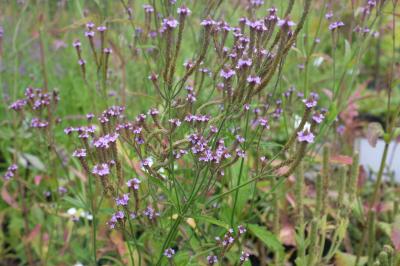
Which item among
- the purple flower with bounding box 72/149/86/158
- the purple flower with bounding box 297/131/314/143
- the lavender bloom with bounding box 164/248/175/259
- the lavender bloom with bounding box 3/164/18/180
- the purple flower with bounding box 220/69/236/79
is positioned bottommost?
the lavender bloom with bounding box 3/164/18/180

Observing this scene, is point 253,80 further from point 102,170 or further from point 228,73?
point 102,170

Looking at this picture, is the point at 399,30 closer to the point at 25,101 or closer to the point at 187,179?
the point at 187,179

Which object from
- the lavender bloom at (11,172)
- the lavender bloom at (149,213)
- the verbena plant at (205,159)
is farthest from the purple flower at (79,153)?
the lavender bloom at (11,172)

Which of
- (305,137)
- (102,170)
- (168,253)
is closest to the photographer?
(305,137)

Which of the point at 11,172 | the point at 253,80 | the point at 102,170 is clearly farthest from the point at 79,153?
the point at 11,172

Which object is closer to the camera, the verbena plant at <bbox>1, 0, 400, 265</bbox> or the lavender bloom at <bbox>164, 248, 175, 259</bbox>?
the verbena plant at <bbox>1, 0, 400, 265</bbox>

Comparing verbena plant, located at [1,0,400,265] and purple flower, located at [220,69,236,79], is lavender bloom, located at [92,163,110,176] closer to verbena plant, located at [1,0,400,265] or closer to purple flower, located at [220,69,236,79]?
verbena plant, located at [1,0,400,265]

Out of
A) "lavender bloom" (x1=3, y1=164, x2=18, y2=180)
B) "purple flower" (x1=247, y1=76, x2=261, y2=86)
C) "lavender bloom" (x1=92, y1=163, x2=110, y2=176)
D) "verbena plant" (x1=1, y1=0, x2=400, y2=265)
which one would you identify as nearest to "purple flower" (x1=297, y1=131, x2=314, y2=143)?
"verbena plant" (x1=1, y1=0, x2=400, y2=265)

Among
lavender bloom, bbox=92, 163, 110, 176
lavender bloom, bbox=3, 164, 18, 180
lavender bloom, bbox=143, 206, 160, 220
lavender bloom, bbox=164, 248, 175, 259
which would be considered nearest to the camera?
lavender bloom, bbox=92, 163, 110, 176

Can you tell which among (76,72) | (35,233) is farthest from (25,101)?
(76,72)

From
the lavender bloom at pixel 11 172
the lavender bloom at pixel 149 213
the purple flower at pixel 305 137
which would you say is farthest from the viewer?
the lavender bloom at pixel 11 172

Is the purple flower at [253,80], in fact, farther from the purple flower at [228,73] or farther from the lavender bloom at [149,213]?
the lavender bloom at [149,213]
